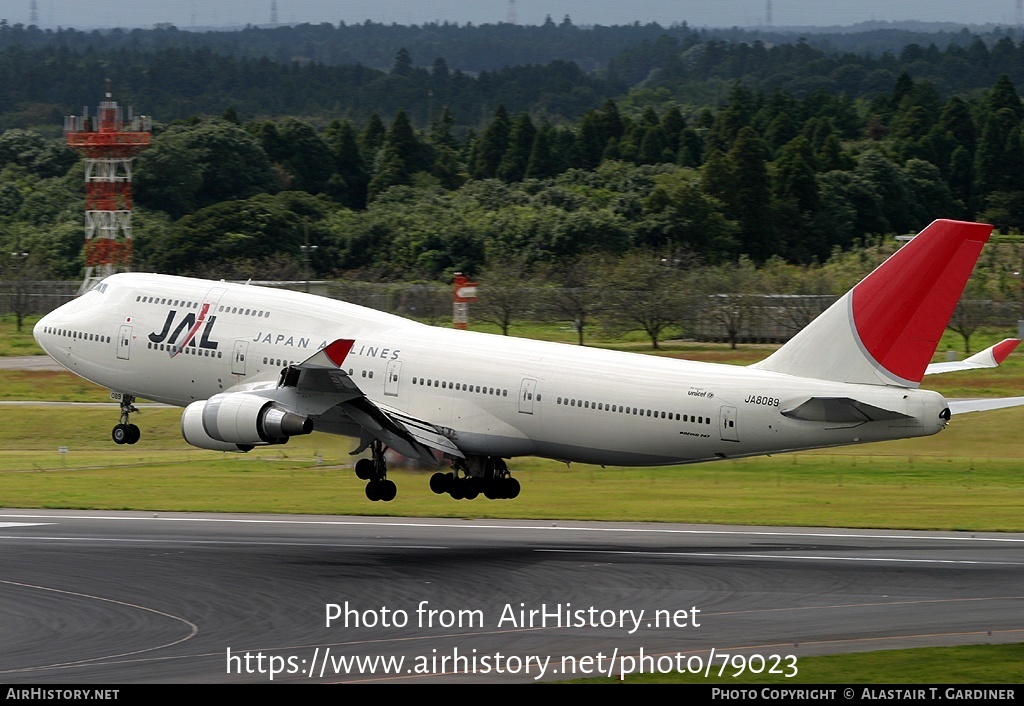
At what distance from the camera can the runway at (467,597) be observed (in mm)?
35781

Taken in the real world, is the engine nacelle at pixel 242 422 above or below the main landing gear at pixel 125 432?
above

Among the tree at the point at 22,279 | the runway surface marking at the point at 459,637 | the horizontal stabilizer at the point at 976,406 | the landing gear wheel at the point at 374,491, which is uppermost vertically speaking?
the horizontal stabilizer at the point at 976,406

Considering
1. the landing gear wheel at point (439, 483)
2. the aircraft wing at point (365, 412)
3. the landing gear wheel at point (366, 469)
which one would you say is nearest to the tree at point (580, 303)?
the landing gear wheel at point (439, 483)

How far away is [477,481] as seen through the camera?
52.7m

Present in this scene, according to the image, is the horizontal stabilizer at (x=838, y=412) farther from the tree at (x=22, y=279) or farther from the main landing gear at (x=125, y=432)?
the tree at (x=22, y=279)

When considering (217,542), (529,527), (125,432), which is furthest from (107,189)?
(529,527)

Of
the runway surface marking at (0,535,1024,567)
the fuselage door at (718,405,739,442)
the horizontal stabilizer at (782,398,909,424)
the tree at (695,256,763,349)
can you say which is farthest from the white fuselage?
the tree at (695,256,763,349)

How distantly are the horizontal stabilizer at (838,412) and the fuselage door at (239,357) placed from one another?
1805cm

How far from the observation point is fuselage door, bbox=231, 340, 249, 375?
52.0m

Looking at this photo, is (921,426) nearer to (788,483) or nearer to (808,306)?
(788,483)

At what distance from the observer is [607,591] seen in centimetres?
4228

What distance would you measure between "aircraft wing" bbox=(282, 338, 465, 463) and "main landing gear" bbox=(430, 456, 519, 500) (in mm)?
1645

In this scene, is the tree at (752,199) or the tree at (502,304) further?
the tree at (752,199)

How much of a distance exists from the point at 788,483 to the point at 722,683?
1250 inches
